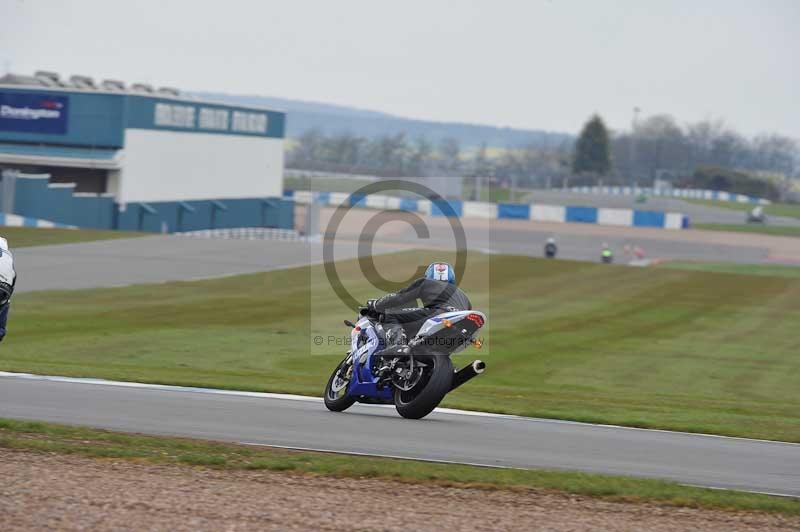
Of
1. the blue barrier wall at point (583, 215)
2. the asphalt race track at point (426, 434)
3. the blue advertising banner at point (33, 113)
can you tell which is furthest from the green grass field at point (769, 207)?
the asphalt race track at point (426, 434)

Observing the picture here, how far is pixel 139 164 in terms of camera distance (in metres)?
63.5

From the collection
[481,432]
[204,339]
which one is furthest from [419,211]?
[481,432]

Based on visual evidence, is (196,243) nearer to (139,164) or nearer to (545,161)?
(139,164)

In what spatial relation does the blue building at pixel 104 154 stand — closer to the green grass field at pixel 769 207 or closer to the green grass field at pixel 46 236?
the green grass field at pixel 46 236

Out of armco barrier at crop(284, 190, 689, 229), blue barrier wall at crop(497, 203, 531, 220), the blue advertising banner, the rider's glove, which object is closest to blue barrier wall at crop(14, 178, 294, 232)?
armco barrier at crop(284, 190, 689, 229)

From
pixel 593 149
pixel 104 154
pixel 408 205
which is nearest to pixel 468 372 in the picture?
pixel 104 154

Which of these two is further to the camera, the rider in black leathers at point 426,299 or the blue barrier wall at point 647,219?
the blue barrier wall at point 647,219

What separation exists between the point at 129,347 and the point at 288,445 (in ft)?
39.6

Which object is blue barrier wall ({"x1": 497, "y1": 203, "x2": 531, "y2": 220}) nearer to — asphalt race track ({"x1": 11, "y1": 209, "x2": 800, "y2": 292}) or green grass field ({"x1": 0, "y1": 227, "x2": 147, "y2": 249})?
asphalt race track ({"x1": 11, "y1": 209, "x2": 800, "y2": 292})

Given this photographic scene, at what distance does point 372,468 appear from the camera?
8.97 metres

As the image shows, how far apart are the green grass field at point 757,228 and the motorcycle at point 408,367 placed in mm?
77840

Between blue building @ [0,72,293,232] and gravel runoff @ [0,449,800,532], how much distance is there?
49.2 m

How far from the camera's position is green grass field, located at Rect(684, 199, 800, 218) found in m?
110

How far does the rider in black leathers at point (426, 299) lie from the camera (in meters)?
11.7
